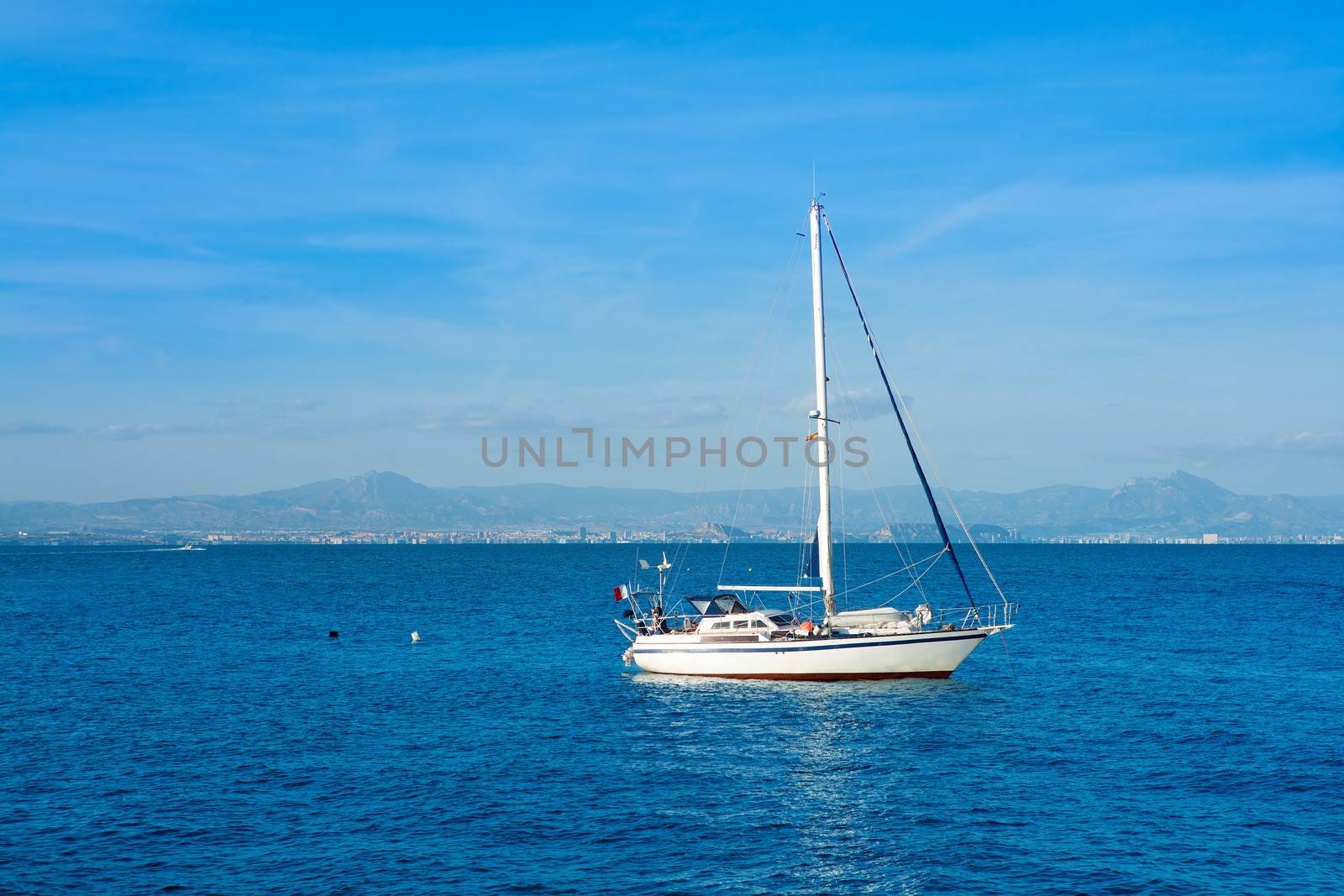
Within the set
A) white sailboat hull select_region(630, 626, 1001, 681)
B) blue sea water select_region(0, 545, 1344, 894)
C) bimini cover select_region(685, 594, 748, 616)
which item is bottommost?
blue sea water select_region(0, 545, 1344, 894)

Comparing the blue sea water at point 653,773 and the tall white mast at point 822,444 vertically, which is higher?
the tall white mast at point 822,444

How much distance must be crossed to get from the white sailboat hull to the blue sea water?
2.80 feet

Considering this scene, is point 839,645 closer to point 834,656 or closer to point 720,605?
point 834,656

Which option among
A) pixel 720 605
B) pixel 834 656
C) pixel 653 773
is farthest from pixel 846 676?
pixel 653 773

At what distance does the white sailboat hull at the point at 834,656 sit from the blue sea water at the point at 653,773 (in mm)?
855

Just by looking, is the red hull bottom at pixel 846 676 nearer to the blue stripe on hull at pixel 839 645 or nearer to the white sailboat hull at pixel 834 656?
the white sailboat hull at pixel 834 656

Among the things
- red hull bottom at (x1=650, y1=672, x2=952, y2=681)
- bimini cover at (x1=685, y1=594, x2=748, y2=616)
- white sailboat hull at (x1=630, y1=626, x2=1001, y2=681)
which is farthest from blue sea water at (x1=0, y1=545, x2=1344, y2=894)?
bimini cover at (x1=685, y1=594, x2=748, y2=616)

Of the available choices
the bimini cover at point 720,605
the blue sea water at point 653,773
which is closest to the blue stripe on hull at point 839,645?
the blue sea water at point 653,773

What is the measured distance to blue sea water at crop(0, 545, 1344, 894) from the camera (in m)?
27.6

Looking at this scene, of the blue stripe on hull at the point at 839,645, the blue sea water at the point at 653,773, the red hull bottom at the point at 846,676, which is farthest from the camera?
the red hull bottom at the point at 846,676

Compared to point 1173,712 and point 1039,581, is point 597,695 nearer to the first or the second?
point 1173,712

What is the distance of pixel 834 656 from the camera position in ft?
174

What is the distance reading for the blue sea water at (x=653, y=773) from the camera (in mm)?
27641

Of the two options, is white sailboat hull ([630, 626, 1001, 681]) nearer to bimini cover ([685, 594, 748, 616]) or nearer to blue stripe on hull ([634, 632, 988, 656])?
blue stripe on hull ([634, 632, 988, 656])
